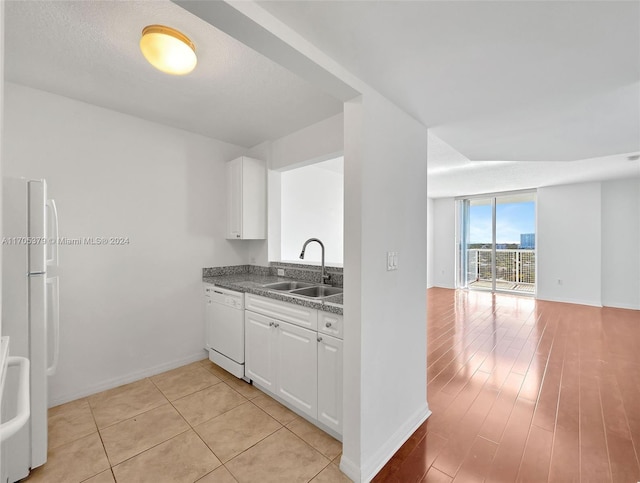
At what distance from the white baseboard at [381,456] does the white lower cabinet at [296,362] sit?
0.80 feet

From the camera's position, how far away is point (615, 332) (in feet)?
13.3

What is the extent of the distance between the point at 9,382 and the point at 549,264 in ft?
25.7

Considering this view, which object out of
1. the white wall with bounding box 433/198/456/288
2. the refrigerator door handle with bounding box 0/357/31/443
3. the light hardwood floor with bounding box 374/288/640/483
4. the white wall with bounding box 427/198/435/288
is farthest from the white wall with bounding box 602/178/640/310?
the refrigerator door handle with bounding box 0/357/31/443

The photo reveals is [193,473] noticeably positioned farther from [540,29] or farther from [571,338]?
[571,338]

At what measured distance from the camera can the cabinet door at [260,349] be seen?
232 centimetres

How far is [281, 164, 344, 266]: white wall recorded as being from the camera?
13.5ft

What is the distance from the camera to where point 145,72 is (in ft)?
6.53

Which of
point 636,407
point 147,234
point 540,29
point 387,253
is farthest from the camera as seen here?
point 147,234

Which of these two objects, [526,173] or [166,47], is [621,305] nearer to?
[526,173]

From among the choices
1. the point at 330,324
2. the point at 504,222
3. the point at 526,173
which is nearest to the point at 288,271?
the point at 330,324

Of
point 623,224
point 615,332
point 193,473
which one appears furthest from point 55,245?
point 623,224

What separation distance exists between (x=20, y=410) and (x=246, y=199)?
8.68 feet

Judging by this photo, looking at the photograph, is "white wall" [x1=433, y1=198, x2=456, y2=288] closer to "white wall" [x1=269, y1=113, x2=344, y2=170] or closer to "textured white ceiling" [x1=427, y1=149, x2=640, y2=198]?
"textured white ceiling" [x1=427, y1=149, x2=640, y2=198]

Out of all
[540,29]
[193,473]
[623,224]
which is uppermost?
[540,29]
